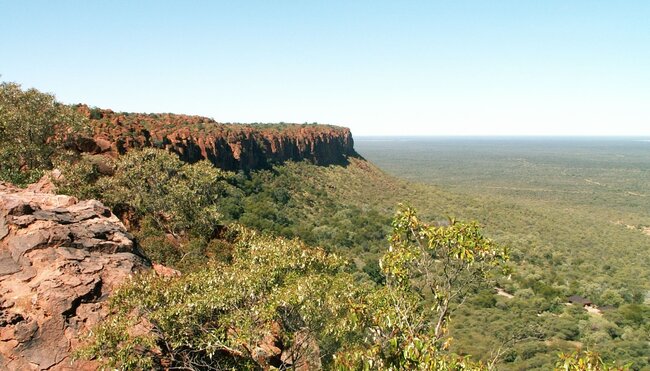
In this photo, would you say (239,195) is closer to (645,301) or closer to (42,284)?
(42,284)

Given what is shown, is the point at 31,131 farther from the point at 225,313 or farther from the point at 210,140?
the point at 210,140

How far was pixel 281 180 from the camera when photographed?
7631cm

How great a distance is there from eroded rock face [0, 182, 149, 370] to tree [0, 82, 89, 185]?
32.5ft

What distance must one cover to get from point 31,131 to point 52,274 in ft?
59.6

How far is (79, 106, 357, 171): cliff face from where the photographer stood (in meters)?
43.2

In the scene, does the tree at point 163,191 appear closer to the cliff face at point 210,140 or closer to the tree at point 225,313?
the tree at point 225,313

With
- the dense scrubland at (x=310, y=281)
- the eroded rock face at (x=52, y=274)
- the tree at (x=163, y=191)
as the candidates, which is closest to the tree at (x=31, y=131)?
the dense scrubland at (x=310, y=281)

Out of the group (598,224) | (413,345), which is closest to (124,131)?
(413,345)

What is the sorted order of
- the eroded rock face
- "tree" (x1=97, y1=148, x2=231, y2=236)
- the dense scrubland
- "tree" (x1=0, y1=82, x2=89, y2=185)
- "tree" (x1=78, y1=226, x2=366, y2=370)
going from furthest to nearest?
"tree" (x1=0, y1=82, x2=89, y2=185), "tree" (x1=97, y1=148, x2=231, y2=236), the eroded rock face, "tree" (x1=78, y1=226, x2=366, y2=370), the dense scrubland

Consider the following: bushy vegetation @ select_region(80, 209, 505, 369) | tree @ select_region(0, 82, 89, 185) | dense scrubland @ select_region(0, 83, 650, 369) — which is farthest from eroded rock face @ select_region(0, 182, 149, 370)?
tree @ select_region(0, 82, 89, 185)

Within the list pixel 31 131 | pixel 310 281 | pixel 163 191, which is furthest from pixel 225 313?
pixel 31 131

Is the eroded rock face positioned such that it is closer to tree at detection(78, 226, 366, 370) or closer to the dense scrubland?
tree at detection(78, 226, 366, 370)

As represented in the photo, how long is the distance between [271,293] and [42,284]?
8046 mm

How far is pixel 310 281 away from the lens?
439 inches
